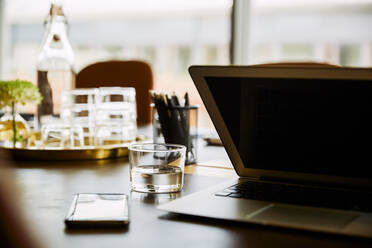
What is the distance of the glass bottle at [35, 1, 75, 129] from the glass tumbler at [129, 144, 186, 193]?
2.03 ft

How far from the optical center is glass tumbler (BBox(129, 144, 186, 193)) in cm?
95

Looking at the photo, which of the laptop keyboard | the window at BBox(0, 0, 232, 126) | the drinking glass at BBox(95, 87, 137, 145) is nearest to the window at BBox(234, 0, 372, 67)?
the window at BBox(0, 0, 232, 126)

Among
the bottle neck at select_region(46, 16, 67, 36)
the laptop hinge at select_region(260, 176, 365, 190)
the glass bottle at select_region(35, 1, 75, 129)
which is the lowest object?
the laptop hinge at select_region(260, 176, 365, 190)

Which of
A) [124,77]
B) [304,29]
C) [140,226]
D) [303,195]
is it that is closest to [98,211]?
[140,226]

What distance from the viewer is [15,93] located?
4.58 feet

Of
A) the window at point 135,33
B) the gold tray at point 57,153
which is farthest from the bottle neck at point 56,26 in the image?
the window at point 135,33

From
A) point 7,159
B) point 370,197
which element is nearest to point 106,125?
point 7,159

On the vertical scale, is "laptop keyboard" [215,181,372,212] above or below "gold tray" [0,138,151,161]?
below

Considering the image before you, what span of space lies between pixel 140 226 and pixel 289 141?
1.22ft

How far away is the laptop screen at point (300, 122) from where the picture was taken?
897 mm

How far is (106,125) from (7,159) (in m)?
0.28

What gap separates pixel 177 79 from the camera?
632cm

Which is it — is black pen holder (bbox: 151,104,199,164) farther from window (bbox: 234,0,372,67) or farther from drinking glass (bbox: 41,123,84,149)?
window (bbox: 234,0,372,67)

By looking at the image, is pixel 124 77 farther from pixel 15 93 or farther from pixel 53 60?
pixel 15 93
